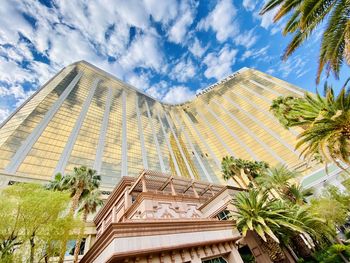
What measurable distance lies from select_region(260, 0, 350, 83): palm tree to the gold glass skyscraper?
146ft

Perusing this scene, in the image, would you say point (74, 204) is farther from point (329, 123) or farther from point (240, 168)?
point (240, 168)

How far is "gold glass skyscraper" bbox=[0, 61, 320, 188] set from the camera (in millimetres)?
41469

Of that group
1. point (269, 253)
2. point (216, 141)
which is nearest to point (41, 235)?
point (269, 253)

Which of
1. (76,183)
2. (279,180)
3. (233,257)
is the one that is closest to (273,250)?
(233,257)

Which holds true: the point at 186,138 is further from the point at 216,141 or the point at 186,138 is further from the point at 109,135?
the point at 109,135

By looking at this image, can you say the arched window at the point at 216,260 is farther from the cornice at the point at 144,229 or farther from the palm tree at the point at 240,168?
the palm tree at the point at 240,168

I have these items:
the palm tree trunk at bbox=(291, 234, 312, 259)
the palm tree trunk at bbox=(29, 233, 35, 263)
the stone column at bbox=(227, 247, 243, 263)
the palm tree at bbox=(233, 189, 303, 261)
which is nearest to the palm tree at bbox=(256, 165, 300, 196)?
the palm tree trunk at bbox=(291, 234, 312, 259)

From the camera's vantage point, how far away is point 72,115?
5481cm

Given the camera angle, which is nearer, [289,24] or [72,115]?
[289,24]

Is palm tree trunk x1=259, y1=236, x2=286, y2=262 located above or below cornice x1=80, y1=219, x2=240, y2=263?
below

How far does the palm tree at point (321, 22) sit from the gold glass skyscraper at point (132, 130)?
44359 mm

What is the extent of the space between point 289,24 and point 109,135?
5761 centimetres

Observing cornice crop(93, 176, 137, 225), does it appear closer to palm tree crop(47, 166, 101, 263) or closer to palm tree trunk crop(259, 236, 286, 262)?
palm tree crop(47, 166, 101, 263)

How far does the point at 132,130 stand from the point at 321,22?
6698cm
